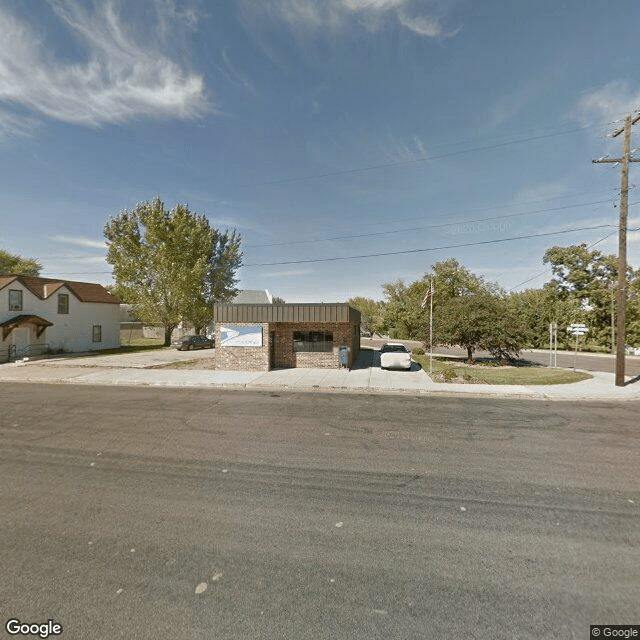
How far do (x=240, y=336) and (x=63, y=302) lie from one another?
19.0 meters

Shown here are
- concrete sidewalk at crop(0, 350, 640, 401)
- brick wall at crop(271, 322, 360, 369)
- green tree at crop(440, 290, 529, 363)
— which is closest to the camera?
concrete sidewalk at crop(0, 350, 640, 401)

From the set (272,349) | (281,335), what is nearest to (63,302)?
(272,349)

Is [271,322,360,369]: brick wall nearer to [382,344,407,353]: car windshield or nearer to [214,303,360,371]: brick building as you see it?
[214,303,360,371]: brick building

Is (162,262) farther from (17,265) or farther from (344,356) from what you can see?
(17,265)

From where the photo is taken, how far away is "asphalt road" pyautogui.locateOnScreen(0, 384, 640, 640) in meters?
2.78

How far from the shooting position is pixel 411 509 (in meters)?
4.47

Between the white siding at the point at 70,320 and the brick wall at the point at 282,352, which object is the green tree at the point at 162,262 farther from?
the brick wall at the point at 282,352

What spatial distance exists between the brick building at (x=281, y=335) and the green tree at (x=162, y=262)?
1424 centimetres

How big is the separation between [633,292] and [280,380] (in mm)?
40286

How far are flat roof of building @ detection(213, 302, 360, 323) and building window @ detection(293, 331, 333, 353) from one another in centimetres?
139

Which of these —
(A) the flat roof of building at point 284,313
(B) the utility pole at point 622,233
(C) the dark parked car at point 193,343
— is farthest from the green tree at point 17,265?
(B) the utility pole at point 622,233

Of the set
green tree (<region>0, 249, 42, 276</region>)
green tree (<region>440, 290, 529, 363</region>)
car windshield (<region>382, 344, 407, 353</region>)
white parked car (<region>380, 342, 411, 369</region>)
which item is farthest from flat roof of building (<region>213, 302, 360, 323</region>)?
green tree (<region>0, 249, 42, 276</region>)

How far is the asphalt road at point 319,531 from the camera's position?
278 centimetres

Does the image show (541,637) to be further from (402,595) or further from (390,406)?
(390,406)
